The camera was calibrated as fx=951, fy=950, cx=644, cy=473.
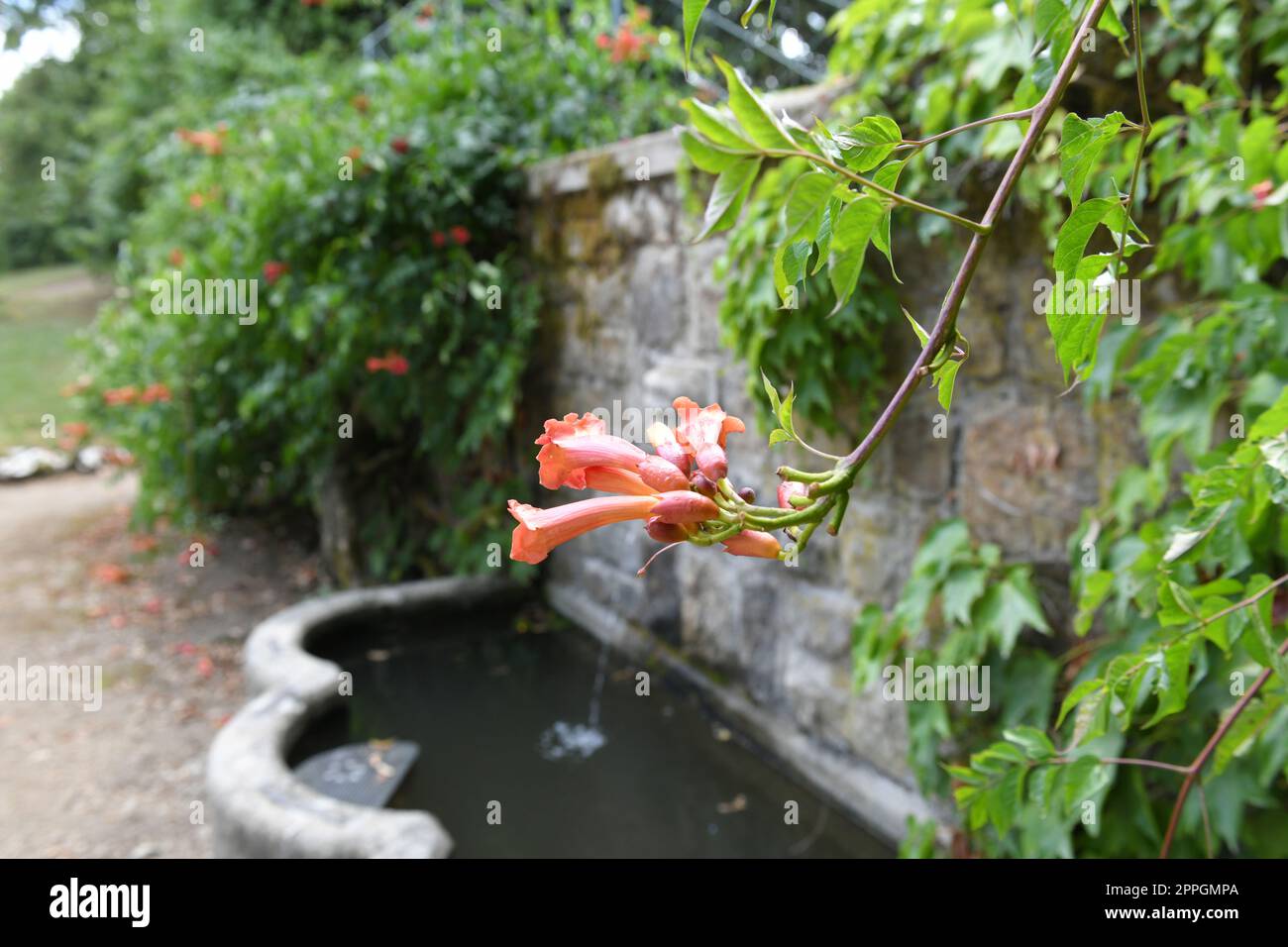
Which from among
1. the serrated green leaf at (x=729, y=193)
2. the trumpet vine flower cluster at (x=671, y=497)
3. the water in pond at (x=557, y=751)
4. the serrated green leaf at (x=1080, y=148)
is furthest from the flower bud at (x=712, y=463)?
the water in pond at (x=557, y=751)

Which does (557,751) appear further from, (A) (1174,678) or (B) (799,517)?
(B) (799,517)

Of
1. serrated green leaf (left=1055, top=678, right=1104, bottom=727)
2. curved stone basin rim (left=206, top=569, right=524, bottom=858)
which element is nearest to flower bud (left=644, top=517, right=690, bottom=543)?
serrated green leaf (left=1055, top=678, right=1104, bottom=727)

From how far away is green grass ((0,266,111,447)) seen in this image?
895cm

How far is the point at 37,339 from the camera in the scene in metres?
12.1

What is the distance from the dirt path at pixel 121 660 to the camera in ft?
9.20

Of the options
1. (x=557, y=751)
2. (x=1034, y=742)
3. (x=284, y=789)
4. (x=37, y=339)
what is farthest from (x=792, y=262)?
(x=37, y=339)

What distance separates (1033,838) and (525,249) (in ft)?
9.87

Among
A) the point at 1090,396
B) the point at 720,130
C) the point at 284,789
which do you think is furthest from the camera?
the point at 284,789

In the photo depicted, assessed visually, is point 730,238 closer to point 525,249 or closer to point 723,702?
point 723,702

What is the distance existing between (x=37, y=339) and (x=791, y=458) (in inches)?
498

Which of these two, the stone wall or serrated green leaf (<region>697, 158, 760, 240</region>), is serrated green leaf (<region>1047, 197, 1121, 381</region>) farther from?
the stone wall

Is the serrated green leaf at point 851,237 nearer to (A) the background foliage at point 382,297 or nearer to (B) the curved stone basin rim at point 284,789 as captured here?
(B) the curved stone basin rim at point 284,789

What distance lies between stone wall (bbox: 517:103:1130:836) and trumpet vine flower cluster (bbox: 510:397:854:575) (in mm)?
1608

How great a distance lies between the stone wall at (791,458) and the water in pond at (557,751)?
0.52 feet
